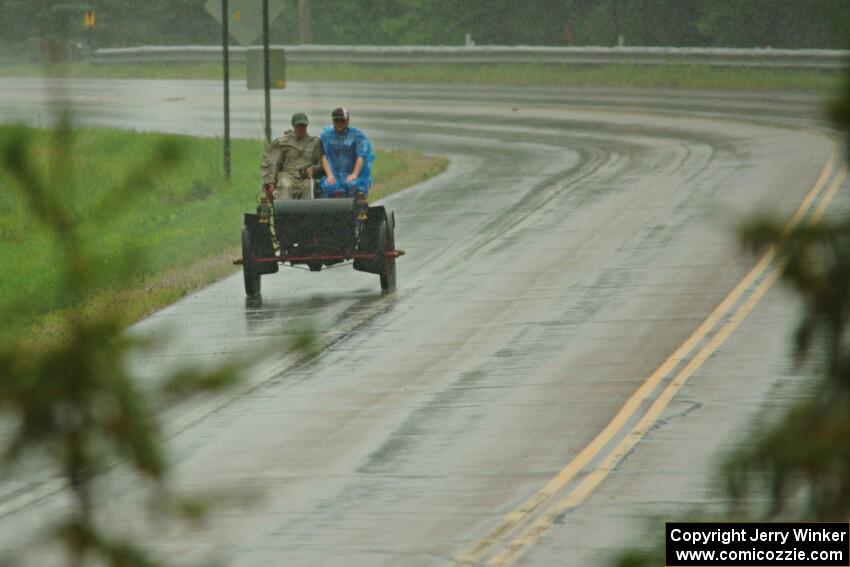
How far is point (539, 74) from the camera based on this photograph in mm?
47781

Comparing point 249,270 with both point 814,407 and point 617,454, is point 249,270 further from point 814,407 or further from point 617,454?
point 814,407

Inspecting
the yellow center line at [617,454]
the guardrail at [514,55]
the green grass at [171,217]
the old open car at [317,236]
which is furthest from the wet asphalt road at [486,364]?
the guardrail at [514,55]

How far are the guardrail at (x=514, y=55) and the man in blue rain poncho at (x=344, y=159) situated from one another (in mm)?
25258

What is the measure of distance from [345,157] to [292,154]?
0.58m

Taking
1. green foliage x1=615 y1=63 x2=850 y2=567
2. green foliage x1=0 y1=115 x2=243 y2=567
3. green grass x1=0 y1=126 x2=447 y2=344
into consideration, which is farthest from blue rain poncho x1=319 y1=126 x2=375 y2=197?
green foliage x1=615 y1=63 x2=850 y2=567

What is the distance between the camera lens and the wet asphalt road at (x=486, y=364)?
963 cm

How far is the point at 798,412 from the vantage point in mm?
3162

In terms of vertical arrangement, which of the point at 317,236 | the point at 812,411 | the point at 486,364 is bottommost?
the point at 486,364

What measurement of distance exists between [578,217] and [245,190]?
704 centimetres

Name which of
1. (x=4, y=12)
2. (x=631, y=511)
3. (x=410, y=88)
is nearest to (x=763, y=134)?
(x=410, y=88)

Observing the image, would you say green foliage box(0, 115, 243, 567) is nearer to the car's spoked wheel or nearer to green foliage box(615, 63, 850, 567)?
green foliage box(615, 63, 850, 567)

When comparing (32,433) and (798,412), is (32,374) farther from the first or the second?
(798,412)

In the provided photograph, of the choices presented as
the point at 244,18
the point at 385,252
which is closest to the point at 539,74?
the point at 244,18

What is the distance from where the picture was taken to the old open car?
61.6 feet
